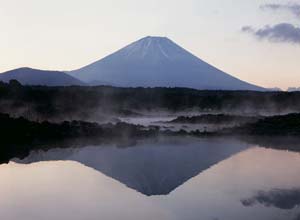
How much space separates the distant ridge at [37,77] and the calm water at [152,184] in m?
84.1

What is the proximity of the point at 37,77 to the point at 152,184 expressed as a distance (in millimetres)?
103774

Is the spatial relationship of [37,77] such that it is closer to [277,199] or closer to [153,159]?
[153,159]

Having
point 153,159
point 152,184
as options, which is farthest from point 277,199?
point 153,159

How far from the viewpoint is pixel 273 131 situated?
81.9 feet

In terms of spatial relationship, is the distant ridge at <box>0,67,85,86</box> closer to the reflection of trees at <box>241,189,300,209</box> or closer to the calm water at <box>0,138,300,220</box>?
the calm water at <box>0,138,300,220</box>

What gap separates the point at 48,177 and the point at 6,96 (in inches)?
814

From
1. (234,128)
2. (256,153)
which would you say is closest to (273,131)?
(234,128)

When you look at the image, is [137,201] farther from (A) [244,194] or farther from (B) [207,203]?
(A) [244,194]

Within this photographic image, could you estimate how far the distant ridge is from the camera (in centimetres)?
10300

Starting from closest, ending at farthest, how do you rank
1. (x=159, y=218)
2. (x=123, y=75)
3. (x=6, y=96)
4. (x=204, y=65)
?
(x=159, y=218)
(x=6, y=96)
(x=123, y=75)
(x=204, y=65)

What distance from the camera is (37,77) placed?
364ft

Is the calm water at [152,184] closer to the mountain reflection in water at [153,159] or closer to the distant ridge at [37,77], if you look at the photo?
the mountain reflection in water at [153,159]

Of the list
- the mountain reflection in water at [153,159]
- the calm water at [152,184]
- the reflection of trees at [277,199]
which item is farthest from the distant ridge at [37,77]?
the reflection of trees at [277,199]

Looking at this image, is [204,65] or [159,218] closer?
[159,218]
